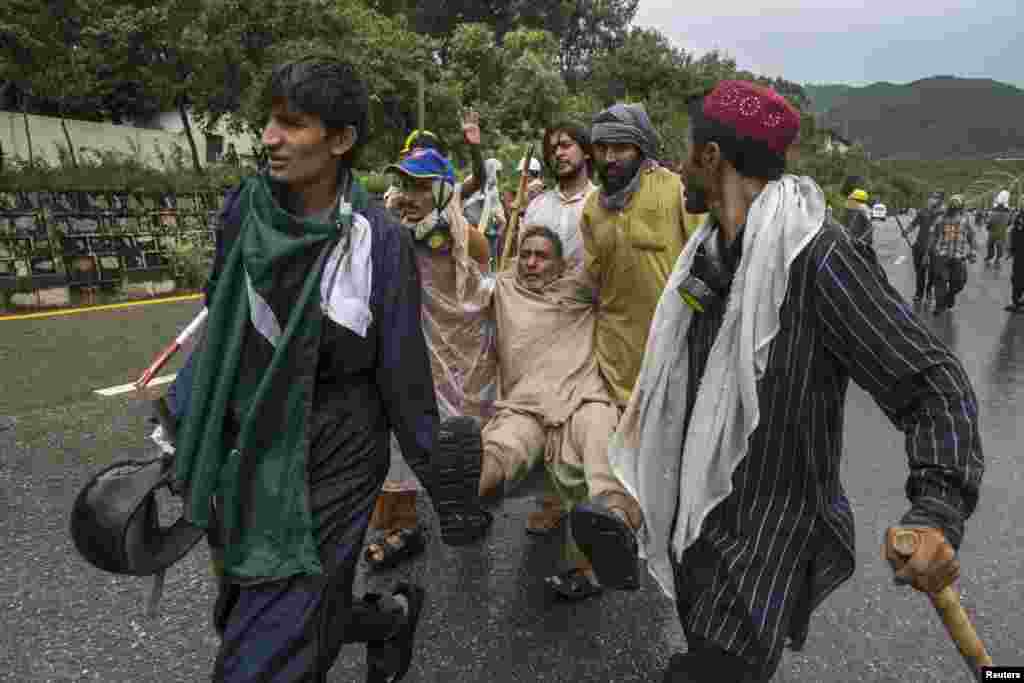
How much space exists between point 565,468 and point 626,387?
1.67 feet

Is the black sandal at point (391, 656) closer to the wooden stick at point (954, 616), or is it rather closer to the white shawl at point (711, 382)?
the white shawl at point (711, 382)

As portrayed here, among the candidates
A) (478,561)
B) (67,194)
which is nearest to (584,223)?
(478,561)

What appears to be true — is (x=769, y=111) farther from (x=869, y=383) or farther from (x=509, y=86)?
(x=509, y=86)

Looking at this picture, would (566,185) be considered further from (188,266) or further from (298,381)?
(188,266)

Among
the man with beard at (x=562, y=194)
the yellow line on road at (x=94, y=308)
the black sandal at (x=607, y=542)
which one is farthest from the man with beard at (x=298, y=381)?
the yellow line on road at (x=94, y=308)

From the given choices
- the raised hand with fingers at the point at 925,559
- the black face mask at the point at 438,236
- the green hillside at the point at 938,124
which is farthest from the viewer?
the green hillside at the point at 938,124

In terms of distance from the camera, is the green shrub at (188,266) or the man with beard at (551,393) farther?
the green shrub at (188,266)

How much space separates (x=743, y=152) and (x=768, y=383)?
551 millimetres

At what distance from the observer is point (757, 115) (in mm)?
1988

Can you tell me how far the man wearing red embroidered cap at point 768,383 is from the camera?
5.95 feet

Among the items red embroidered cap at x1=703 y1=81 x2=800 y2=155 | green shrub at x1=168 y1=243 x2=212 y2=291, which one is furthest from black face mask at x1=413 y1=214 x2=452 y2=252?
green shrub at x1=168 y1=243 x2=212 y2=291

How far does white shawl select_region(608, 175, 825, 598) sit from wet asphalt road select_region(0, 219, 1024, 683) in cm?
107

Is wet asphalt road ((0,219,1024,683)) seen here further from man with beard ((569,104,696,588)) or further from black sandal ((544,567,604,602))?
man with beard ((569,104,696,588))

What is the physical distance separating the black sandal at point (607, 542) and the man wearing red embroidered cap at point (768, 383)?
0.19m
